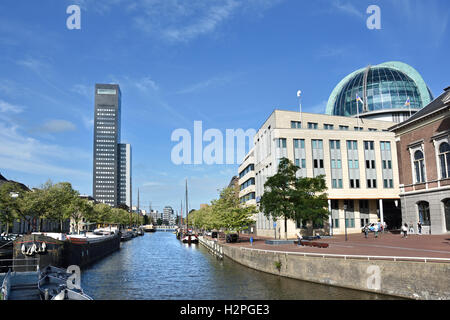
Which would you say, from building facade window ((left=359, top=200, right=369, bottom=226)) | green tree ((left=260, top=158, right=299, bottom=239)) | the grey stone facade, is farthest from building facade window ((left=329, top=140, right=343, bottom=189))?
green tree ((left=260, top=158, right=299, bottom=239))

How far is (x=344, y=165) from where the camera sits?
218 ft

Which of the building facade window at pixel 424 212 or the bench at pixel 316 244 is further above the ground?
the building facade window at pixel 424 212

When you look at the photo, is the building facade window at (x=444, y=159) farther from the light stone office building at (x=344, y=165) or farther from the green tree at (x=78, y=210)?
the green tree at (x=78, y=210)

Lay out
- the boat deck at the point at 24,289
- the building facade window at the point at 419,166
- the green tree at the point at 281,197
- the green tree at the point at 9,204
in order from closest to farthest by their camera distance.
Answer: the boat deck at the point at 24,289 < the green tree at the point at 281,197 < the building facade window at the point at 419,166 < the green tree at the point at 9,204

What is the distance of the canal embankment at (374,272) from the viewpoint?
19.8 meters

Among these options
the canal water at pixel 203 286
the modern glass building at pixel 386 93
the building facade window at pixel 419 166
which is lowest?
the canal water at pixel 203 286

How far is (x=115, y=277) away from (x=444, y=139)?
43.9 meters

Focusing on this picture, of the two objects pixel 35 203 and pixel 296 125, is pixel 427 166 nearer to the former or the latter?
pixel 296 125

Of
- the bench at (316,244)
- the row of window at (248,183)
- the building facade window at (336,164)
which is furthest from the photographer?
the row of window at (248,183)

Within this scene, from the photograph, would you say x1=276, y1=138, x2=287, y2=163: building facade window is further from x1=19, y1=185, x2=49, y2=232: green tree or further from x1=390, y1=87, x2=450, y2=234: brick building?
x1=19, y1=185, x2=49, y2=232: green tree

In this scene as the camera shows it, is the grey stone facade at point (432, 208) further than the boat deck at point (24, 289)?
Yes

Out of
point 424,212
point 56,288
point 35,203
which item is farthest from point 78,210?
point 424,212

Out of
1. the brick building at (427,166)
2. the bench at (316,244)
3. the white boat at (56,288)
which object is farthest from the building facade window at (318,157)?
the white boat at (56,288)
